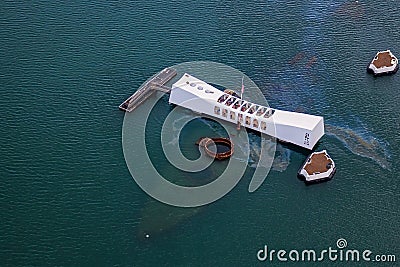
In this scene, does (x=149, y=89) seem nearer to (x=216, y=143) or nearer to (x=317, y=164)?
(x=216, y=143)

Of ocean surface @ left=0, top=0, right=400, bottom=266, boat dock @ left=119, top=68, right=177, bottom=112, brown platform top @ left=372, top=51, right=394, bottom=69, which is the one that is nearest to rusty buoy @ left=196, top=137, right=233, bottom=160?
ocean surface @ left=0, top=0, right=400, bottom=266

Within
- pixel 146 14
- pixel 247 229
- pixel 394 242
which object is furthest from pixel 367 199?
pixel 146 14

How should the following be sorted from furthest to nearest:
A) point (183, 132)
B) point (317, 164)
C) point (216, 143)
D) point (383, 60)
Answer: point (383, 60), point (183, 132), point (216, 143), point (317, 164)

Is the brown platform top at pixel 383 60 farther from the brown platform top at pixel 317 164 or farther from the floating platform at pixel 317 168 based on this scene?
the brown platform top at pixel 317 164

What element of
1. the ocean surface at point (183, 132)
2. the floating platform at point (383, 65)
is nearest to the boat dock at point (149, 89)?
the ocean surface at point (183, 132)

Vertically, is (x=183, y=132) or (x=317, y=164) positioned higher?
(x=183, y=132)

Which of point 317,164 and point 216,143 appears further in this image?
point 216,143

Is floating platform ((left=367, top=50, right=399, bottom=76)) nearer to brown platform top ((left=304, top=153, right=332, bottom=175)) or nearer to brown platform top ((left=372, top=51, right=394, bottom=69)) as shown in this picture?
brown platform top ((left=372, top=51, right=394, bottom=69))

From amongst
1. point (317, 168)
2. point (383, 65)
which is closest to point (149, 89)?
point (317, 168)
